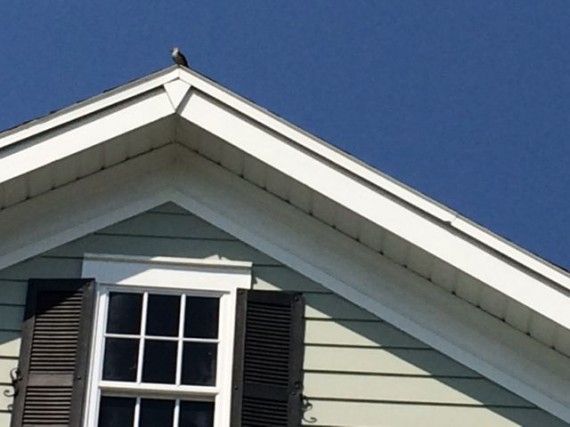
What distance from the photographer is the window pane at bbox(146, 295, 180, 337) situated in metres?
8.41

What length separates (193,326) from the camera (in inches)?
333

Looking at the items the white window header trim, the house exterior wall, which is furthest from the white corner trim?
the white window header trim

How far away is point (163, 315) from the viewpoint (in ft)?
27.8

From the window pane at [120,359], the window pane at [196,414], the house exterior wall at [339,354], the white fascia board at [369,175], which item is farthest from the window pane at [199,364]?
the white fascia board at [369,175]

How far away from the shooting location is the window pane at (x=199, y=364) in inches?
326

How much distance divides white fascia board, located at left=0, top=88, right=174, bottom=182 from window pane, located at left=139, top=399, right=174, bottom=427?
143cm

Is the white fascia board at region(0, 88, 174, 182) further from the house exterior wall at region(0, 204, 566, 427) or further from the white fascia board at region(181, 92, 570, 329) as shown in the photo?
the house exterior wall at region(0, 204, 566, 427)

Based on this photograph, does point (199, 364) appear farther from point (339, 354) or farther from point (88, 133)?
point (88, 133)

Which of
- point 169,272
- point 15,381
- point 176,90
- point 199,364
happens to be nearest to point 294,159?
point 176,90

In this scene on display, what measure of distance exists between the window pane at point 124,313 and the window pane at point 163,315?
6 cm

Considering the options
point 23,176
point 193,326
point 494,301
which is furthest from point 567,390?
point 23,176

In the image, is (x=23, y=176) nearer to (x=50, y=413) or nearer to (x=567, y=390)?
(x=50, y=413)

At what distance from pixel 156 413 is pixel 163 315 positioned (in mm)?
577

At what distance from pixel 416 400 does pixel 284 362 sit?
73cm
